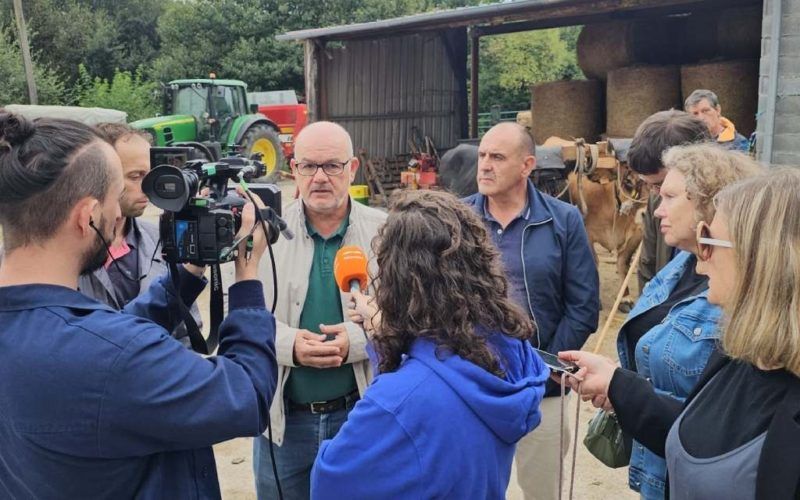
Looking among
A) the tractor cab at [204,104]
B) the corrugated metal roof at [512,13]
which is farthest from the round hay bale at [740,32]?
the tractor cab at [204,104]

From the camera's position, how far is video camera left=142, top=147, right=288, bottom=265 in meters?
1.83

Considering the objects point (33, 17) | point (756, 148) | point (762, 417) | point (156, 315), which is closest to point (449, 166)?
point (756, 148)

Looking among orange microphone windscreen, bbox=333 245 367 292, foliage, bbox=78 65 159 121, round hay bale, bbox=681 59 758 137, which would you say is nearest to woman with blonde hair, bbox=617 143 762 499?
orange microphone windscreen, bbox=333 245 367 292

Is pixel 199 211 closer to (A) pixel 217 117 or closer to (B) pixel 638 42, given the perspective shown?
(B) pixel 638 42

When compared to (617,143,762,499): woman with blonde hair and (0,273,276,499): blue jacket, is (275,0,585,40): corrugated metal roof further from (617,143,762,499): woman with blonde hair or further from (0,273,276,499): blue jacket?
(0,273,276,499): blue jacket

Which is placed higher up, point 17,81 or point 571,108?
point 17,81

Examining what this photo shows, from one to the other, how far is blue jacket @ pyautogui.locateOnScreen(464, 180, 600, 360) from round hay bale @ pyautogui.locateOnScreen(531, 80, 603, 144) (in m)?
7.38

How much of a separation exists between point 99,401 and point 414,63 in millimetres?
12443

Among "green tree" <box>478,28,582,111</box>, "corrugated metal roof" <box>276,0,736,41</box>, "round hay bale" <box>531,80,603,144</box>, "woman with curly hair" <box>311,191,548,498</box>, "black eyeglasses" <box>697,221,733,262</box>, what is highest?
"green tree" <box>478,28,582,111</box>

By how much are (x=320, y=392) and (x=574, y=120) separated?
8.50 meters

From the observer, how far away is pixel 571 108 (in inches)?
407

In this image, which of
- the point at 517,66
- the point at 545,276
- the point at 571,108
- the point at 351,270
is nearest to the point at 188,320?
the point at 351,270

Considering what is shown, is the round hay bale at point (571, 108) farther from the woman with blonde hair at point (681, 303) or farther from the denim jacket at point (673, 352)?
the denim jacket at point (673, 352)

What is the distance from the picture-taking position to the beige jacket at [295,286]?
8.53 feet
